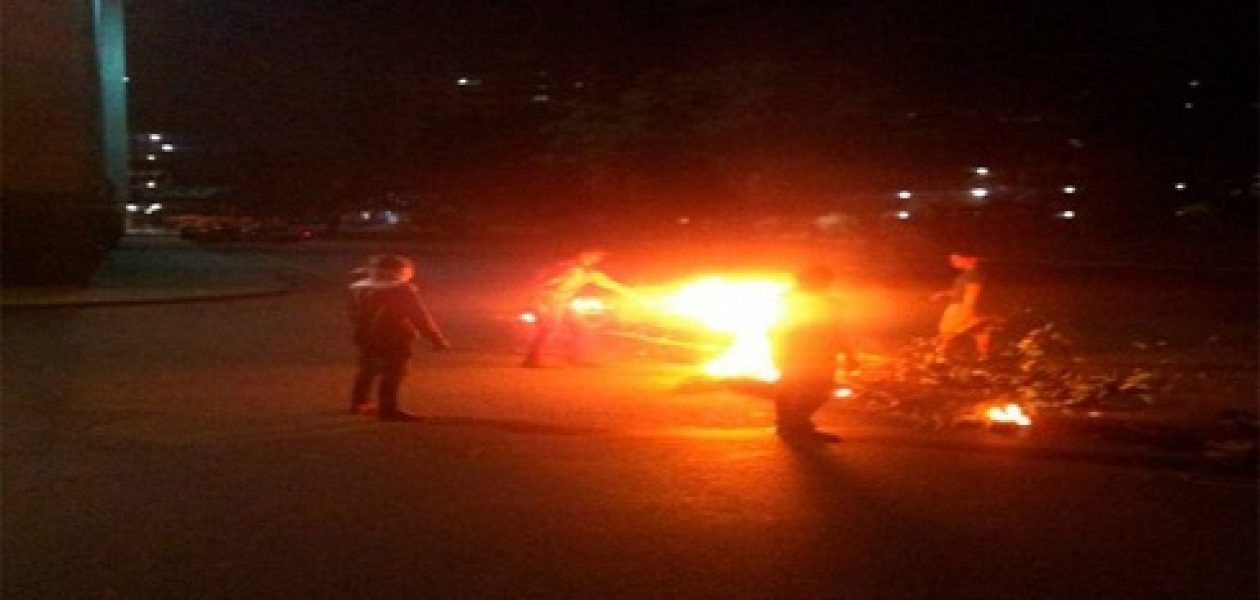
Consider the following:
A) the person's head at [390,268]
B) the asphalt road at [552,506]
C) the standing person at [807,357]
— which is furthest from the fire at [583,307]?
the standing person at [807,357]

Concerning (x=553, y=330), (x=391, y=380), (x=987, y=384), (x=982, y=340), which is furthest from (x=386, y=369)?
(x=982, y=340)

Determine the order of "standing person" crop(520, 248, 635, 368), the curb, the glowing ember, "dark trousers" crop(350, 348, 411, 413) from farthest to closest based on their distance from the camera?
the curb
"standing person" crop(520, 248, 635, 368)
"dark trousers" crop(350, 348, 411, 413)
the glowing ember

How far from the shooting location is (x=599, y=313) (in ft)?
66.4

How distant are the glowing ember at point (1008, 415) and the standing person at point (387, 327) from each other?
4.71 m

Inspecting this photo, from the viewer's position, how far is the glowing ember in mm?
12352

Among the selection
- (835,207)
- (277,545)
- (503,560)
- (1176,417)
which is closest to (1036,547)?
(503,560)

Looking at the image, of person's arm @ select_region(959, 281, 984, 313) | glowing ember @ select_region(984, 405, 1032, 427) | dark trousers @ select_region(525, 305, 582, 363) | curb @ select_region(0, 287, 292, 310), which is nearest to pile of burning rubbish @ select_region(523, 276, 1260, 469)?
glowing ember @ select_region(984, 405, 1032, 427)

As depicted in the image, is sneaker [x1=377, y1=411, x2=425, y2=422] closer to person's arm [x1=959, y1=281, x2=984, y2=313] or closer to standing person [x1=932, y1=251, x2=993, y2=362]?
standing person [x1=932, y1=251, x2=993, y2=362]

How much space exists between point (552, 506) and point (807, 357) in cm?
351

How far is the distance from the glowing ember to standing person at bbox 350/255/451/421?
15.5 feet

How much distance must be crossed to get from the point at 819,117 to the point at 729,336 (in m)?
12.0

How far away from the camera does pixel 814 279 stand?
1222cm

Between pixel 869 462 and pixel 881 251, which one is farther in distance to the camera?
pixel 881 251

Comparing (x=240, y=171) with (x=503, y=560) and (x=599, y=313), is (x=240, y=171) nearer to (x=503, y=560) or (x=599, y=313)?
(x=599, y=313)
